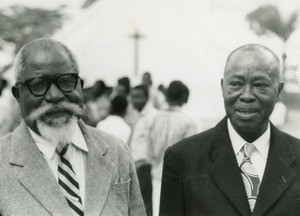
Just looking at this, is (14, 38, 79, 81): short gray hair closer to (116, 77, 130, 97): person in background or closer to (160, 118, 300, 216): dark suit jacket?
(160, 118, 300, 216): dark suit jacket

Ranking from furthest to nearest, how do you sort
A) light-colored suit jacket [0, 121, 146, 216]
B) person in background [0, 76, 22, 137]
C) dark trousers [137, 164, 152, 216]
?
dark trousers [137, 164, 152, 216]
person in background [0, 76, 22, 137]
light-colored suit jacket [0, 121, 146, 216]

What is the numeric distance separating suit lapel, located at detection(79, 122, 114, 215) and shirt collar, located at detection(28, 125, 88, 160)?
34 millimetres

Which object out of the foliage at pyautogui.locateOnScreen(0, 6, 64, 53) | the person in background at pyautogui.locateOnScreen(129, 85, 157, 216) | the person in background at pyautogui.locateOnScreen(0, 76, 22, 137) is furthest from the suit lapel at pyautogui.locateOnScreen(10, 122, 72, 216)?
the person in background at pyautogui.locateOnScreen(129, 85, 157, 216)

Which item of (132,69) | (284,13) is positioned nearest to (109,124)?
(132,69)

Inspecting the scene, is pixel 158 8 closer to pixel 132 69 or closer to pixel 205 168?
pixel 132 69

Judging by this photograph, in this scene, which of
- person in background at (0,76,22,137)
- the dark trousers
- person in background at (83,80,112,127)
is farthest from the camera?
person in background at (83,80,112,127)

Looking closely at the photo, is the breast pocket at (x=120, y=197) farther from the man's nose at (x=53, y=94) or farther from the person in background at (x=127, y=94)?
the person in background at (x=127, y=94)

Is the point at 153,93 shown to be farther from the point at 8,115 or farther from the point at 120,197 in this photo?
the point at 120,197

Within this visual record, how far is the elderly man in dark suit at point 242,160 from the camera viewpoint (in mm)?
1771

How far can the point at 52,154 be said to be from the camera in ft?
5.81

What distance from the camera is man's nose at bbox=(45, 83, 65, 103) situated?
172 centimetres

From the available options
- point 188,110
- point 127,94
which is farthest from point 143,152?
point 127,94

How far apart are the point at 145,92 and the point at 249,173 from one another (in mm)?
2219

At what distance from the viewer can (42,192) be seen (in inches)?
67.6
